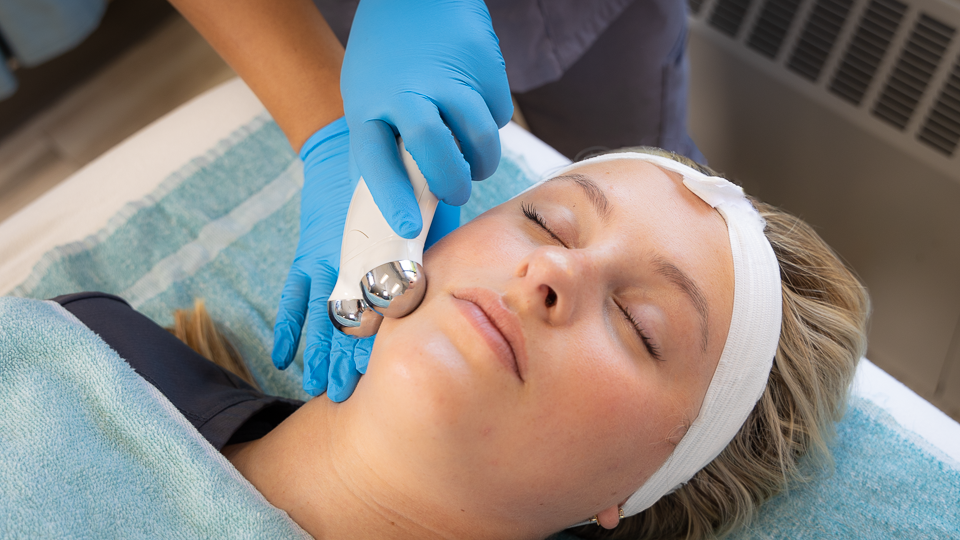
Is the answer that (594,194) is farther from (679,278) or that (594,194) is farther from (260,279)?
(260,279)

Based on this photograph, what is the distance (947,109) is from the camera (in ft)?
4.98

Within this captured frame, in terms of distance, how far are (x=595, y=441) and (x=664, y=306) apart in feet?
0.72

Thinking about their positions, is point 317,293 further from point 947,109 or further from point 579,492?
point 947,109

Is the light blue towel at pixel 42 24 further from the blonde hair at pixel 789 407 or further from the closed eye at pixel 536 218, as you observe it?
the blonde hair at pixel 789 407

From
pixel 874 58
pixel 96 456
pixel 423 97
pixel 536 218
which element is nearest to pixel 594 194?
pixel 536 218

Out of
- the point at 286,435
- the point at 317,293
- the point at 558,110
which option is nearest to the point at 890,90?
the point at 558,110

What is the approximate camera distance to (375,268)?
0.96 meters

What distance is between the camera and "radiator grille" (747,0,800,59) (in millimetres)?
1725

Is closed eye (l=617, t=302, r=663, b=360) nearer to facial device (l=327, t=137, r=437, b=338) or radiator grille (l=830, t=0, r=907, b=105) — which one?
facial device (l=327, t=137, r=437, b=338)

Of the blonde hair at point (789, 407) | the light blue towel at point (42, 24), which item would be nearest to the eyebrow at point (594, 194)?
the blonde hair at point (789, 407)

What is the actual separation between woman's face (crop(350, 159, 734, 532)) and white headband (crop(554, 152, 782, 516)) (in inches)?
0.9

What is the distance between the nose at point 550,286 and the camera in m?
0.89

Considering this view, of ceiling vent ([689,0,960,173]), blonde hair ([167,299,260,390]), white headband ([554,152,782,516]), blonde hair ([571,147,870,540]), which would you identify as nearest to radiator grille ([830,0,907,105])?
ceiling vent ([689,0,960,173])

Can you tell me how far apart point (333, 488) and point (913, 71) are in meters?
1.54
